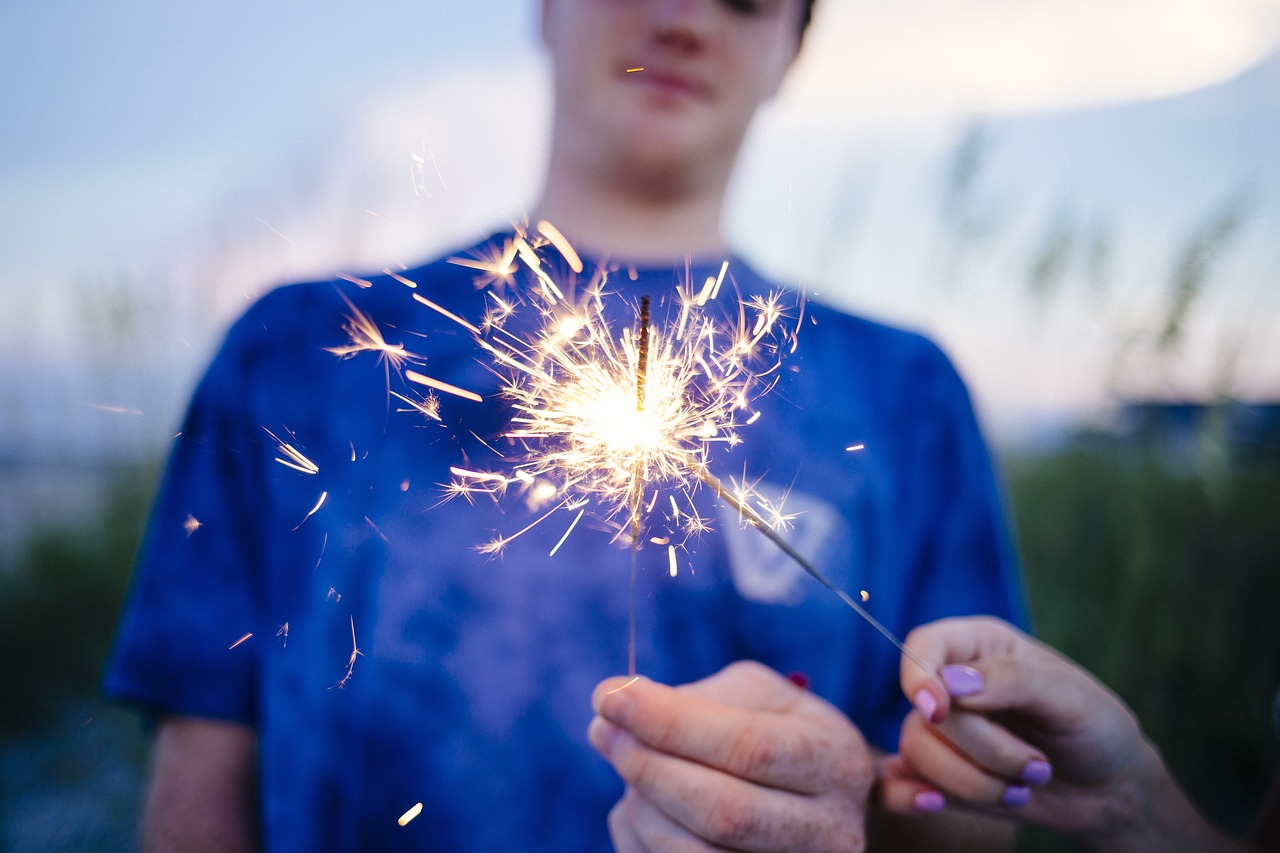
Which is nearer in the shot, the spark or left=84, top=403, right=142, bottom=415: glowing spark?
the spark

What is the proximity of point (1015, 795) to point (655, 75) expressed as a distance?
3.50 feet

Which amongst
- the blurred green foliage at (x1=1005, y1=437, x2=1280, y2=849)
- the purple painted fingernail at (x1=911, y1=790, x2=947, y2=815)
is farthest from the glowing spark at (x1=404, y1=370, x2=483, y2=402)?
the blurred green foliage at (x1=1005, y1=437, x2=1280, y2=849)

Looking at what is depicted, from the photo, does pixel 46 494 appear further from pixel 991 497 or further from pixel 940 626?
pixel 991 497

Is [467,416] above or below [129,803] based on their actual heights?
above

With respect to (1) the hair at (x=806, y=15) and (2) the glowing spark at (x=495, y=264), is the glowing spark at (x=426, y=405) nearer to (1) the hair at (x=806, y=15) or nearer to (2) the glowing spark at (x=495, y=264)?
(2) the glowing spark at (x=495, y=264)

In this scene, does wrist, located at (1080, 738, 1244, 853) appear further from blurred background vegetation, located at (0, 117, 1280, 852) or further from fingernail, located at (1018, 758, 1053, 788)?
blurred background vegetation, located at (0, 117, 1280, 852)

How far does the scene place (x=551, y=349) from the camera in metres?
0.88

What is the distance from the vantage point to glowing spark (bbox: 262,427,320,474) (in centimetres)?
81

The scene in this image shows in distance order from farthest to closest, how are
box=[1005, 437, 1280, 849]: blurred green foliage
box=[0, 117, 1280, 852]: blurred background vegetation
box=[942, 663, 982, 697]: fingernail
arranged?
box=[1005, 437, 1280, 849]: blurred green foliage < box=[0, 117, 1280, 852]: blurred background vegetation < box=[942, 663, 982, 697]: fingernail

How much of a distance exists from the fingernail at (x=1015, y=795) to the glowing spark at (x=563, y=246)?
2.96 ft

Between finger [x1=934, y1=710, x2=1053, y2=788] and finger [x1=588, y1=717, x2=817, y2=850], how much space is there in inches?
8.7

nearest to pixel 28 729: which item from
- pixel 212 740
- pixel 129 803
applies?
pixel 129 803

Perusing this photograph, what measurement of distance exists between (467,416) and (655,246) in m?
0.39

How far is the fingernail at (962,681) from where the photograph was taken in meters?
0.74
